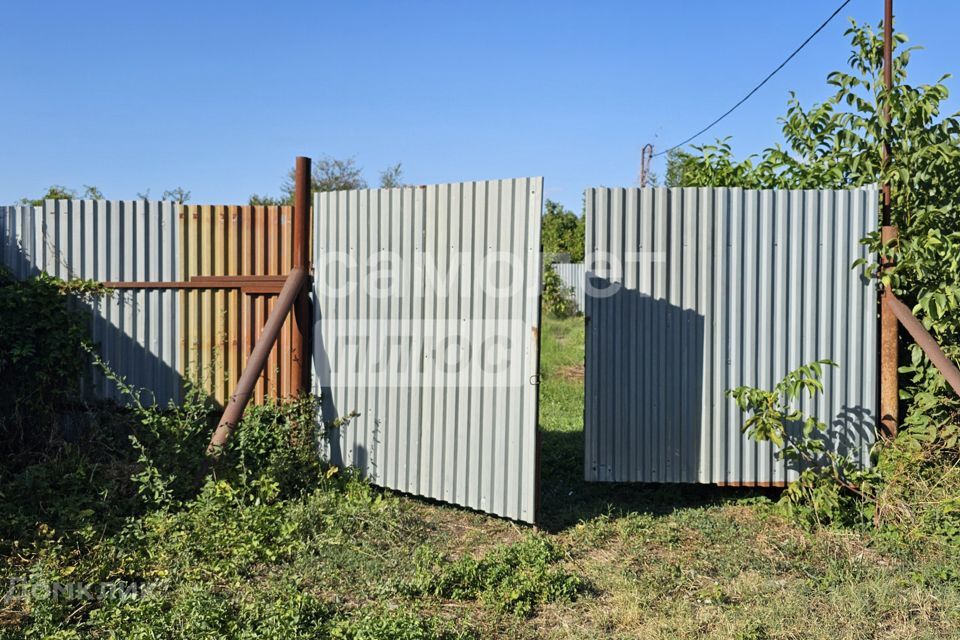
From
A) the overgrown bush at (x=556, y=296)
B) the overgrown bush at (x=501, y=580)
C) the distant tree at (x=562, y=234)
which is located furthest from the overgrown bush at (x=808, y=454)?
the distant tree at (x=562, y=234)

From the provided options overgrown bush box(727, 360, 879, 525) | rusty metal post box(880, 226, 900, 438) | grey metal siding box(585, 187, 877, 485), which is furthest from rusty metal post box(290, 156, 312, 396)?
rusty metal post box(880, 226, 900, 438)

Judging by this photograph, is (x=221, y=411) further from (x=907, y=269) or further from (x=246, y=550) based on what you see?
(x=907, y=269)

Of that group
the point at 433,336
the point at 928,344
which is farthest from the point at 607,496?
the point at 928,344

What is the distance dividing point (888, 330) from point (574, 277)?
1679 cm

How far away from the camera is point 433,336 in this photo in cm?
595

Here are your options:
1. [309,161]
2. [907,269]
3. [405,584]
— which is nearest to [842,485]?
[907,269]

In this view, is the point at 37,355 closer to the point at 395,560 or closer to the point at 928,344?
the point at 395,560

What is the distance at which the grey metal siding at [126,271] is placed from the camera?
6.70 metres

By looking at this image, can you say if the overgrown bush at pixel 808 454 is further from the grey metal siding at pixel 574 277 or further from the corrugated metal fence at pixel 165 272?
the grey metal siding at pixel 574 277

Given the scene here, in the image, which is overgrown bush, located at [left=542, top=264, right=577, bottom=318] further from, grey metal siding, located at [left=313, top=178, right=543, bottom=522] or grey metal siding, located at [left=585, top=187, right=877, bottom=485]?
grey metal siding, located at [left=585, top=187, right=877, bottom=485]

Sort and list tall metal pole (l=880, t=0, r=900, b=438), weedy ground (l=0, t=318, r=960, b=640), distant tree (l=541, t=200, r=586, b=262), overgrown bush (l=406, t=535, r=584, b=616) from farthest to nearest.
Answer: distant tree (l=541, t=200, r=586, b=262)
tall metal pole (l=880, t=0, r=900, b=438)
overgrown bush (l=406, t=535, r=584, b=616)
weedy ground (l=0, t=318, r=960, b=640)

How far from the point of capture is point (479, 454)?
5719 millimetres

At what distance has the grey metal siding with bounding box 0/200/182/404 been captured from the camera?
6695 mm

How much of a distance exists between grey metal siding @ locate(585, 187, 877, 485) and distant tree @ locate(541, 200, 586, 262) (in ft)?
71.9
